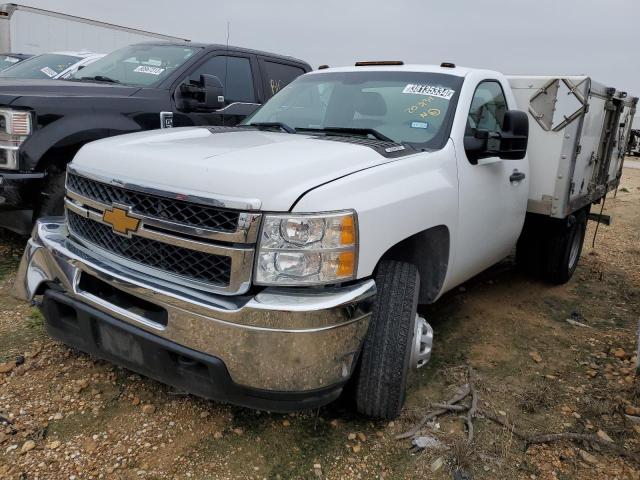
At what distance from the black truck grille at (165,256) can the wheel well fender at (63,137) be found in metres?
1.71

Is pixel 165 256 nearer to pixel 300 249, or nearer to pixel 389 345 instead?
pixel 300 249

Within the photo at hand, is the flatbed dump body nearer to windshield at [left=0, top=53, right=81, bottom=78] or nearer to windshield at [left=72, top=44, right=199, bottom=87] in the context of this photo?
windshield at [left=72, top=44, right=199, bottom=87]

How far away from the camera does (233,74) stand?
5.62 m

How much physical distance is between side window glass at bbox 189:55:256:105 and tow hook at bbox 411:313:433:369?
347cm

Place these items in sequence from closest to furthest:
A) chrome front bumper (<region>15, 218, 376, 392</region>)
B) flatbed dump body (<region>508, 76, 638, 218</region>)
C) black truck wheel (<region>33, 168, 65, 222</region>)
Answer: chrome front bumper (<region>15, 218, 376, 392</region>)
black truck wheel (<region>33, 168, 65, 222</region>)
flatbed dump body (<region>508, 76, 638, 218</region>)

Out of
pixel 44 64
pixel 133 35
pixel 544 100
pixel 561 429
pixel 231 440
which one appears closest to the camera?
pixel 231 440

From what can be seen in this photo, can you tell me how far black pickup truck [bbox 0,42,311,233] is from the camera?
3.98 metres

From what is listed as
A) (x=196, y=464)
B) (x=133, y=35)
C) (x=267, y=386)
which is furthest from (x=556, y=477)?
(x=133, y=35)

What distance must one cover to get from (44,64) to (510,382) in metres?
7.02

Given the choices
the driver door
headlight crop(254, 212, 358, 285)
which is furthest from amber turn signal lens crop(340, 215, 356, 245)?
the driver door

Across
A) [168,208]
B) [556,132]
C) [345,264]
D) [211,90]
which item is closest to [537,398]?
[345,264]

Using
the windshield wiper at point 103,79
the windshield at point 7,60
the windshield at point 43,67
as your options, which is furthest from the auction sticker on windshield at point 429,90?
the windshield at point 7,60

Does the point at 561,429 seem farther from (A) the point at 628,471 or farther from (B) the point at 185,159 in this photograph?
(B) the point at 185,159

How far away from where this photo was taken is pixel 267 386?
85.7 inches
